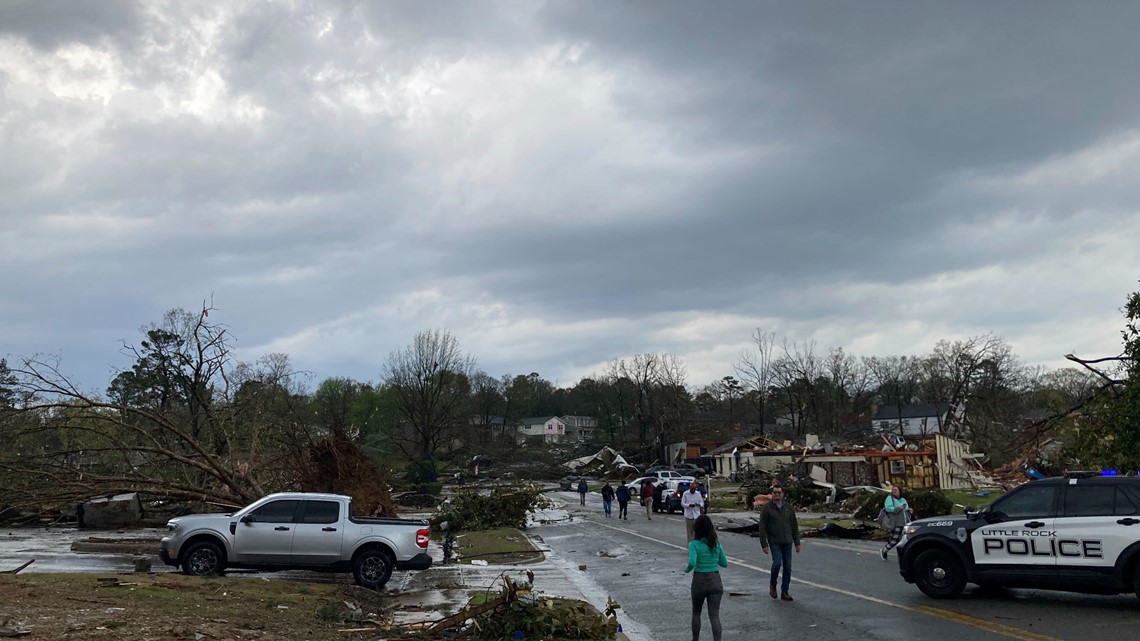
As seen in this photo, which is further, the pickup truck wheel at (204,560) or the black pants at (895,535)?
the black pants at (895,535)

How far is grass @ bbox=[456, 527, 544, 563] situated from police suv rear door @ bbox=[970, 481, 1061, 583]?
11.4 metres

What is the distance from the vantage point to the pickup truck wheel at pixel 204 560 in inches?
627

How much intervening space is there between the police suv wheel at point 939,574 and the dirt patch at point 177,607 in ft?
25.3

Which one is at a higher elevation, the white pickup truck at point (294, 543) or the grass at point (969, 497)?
the white pickup truck at point (294, 543)

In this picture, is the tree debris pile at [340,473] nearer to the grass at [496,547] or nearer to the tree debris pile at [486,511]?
the grass at [496,547]

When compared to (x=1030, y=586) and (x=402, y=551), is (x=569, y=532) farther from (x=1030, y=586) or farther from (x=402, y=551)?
(x=1030, y=586)

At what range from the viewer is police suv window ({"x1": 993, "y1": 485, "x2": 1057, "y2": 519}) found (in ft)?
40.2

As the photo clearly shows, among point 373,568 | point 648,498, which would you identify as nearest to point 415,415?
point 648,498

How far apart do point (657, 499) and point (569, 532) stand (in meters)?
13.0

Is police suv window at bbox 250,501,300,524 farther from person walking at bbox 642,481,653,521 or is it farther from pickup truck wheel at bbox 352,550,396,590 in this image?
person walking at bbox 642,481,653,521

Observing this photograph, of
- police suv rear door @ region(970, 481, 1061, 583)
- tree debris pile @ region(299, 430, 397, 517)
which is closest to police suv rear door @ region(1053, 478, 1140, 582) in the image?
police suv rear door @ region(970, 481, 1061, 583)

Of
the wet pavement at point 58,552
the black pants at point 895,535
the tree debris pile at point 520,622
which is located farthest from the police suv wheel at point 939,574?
the wet pavement at point 58,552

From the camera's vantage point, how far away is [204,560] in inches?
630

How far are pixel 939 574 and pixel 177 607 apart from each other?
1035 centimetres
